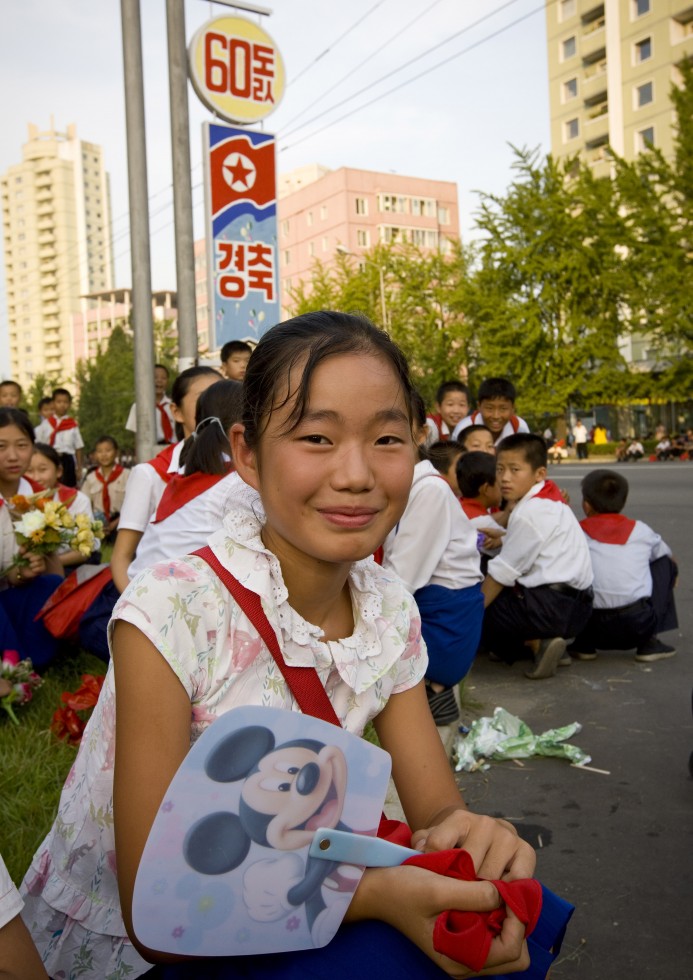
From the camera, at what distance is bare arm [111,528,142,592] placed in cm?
403

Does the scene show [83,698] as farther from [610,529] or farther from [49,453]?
[49,453]

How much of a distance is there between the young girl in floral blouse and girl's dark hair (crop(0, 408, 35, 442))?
3263 millimetres

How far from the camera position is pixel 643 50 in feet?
153

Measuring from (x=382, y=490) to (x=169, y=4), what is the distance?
752 centimetres

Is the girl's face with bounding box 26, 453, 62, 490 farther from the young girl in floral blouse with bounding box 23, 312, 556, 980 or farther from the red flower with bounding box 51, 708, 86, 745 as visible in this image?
the young girl in floral blouse with bounding box 23, 312, 556, 980

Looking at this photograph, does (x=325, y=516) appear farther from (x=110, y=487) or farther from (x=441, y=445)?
(x=110, y=487)

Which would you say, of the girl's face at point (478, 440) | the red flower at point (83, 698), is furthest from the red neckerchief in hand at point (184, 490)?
the girl's face at point (478, 440)

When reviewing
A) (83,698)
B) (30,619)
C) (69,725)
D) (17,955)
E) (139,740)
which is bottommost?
(69,725)

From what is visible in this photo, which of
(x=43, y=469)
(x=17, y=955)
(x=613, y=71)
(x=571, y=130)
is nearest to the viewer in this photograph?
(x=17, y=955)

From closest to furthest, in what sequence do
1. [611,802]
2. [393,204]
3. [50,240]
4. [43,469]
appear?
[611,802] < [43,469] < [393,204] < [50,240]

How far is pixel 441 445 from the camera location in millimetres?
5383

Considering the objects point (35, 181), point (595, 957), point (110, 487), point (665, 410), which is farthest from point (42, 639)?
point (35, 181)

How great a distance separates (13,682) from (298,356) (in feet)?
9.46

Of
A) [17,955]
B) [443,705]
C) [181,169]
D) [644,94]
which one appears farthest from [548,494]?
[644,94]
